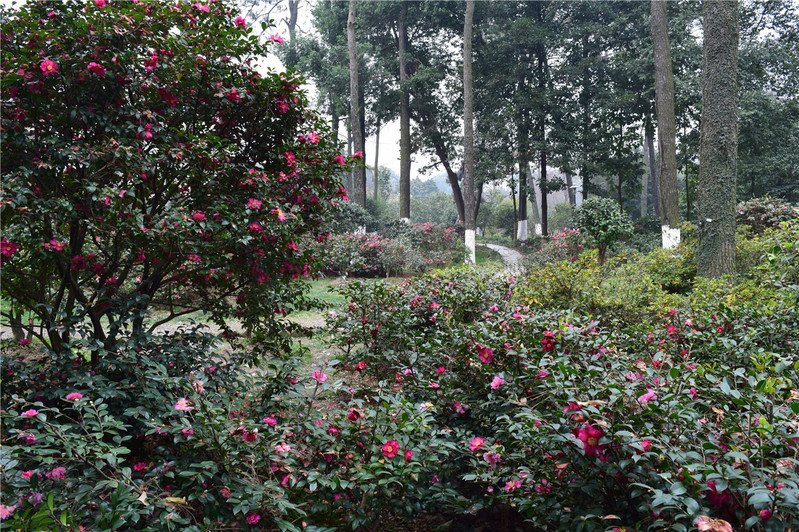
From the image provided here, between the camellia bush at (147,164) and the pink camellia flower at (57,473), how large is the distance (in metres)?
0.71

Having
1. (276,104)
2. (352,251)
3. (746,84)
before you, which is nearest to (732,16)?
(276,104)

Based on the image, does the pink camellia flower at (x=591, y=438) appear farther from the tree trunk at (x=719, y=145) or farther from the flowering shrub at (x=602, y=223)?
the flowering shrub at (x=602, y=223)

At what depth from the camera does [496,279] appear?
4.54m

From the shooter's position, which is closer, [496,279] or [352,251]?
[496,279]

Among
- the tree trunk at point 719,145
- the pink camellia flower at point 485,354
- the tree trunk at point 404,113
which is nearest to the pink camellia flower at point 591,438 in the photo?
the pink camellia flower at point 485,354

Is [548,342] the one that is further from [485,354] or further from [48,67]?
[48,67]

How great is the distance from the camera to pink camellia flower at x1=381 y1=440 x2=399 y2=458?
1.79 m

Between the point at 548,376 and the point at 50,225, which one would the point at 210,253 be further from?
the point at 548,376

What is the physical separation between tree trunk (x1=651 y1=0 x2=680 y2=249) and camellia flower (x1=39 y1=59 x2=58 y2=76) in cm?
1081

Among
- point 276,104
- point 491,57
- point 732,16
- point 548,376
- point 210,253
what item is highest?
point 491,57

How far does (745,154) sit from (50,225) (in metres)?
19.1

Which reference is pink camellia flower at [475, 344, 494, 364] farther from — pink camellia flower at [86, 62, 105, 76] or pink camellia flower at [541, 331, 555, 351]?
pink camellia flower at [86, 62, 105, 76]

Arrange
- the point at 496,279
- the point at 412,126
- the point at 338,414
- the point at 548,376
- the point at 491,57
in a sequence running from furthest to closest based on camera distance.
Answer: the point at 412,126 < the point at 491,57 < the point at 496,279 < the point at 338,414 < the point at 548,376

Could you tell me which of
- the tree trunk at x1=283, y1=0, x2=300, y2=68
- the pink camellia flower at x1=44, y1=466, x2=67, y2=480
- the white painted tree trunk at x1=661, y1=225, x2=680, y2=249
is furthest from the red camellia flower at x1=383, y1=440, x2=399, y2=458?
the tree trunk at x1=283, y1=0, x2=300, y2=68
